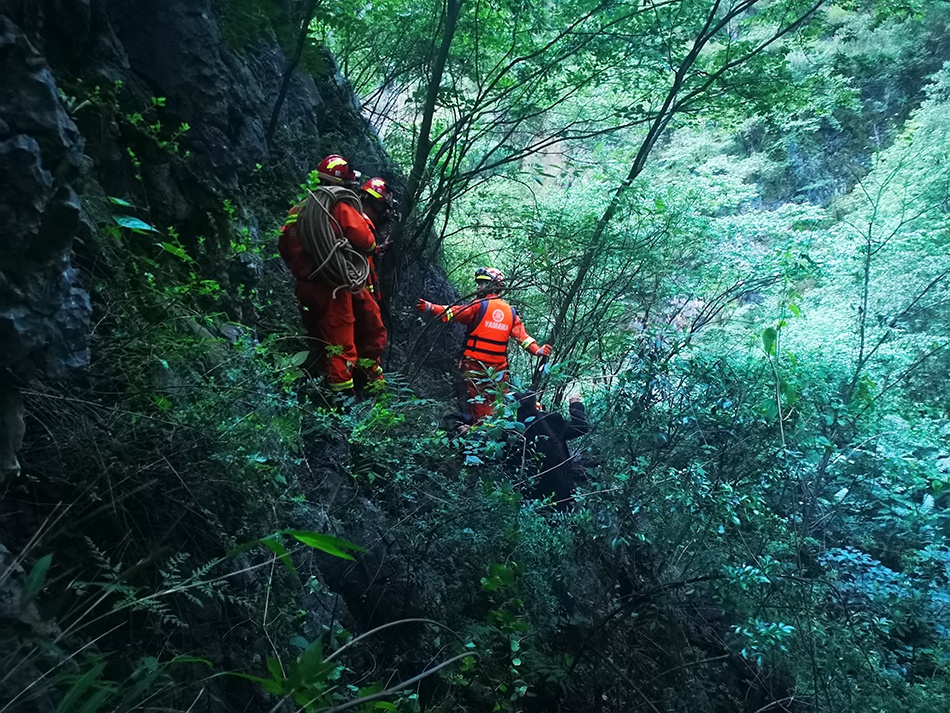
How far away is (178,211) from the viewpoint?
4.14 meters

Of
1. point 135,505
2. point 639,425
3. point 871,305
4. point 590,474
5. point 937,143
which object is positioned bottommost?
point 135,505

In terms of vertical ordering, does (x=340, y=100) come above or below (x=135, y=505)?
above

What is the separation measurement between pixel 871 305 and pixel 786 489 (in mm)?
5219

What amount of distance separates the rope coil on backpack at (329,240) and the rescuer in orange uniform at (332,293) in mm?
39

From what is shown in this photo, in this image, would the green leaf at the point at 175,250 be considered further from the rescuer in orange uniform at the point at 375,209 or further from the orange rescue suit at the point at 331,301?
the rescuer in orange uniform at the point at 375,209

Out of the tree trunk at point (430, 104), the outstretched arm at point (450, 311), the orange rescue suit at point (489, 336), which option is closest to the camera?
the tree trunk at point (430, 104)

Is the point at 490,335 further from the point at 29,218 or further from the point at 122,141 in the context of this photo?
the point at 29,218

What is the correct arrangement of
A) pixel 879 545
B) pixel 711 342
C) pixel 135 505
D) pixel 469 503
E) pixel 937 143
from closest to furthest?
pixel 135 505, pixel 469 503, pixel 879 545, pixel 711 342, pixel 937 143

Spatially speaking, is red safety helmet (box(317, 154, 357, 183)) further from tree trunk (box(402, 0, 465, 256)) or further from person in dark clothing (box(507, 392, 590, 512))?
person in dark clothing (box(507, 392, 590, 512))

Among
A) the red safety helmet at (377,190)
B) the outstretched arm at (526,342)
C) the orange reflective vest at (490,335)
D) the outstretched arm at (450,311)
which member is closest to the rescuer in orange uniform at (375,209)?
the red safety helmet at (377,190)

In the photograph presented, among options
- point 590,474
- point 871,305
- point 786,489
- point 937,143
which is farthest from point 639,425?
point 937,143

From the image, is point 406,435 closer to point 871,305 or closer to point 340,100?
point 340,100

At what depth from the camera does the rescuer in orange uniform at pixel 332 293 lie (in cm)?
493

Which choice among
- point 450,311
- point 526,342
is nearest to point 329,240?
point 450,311
